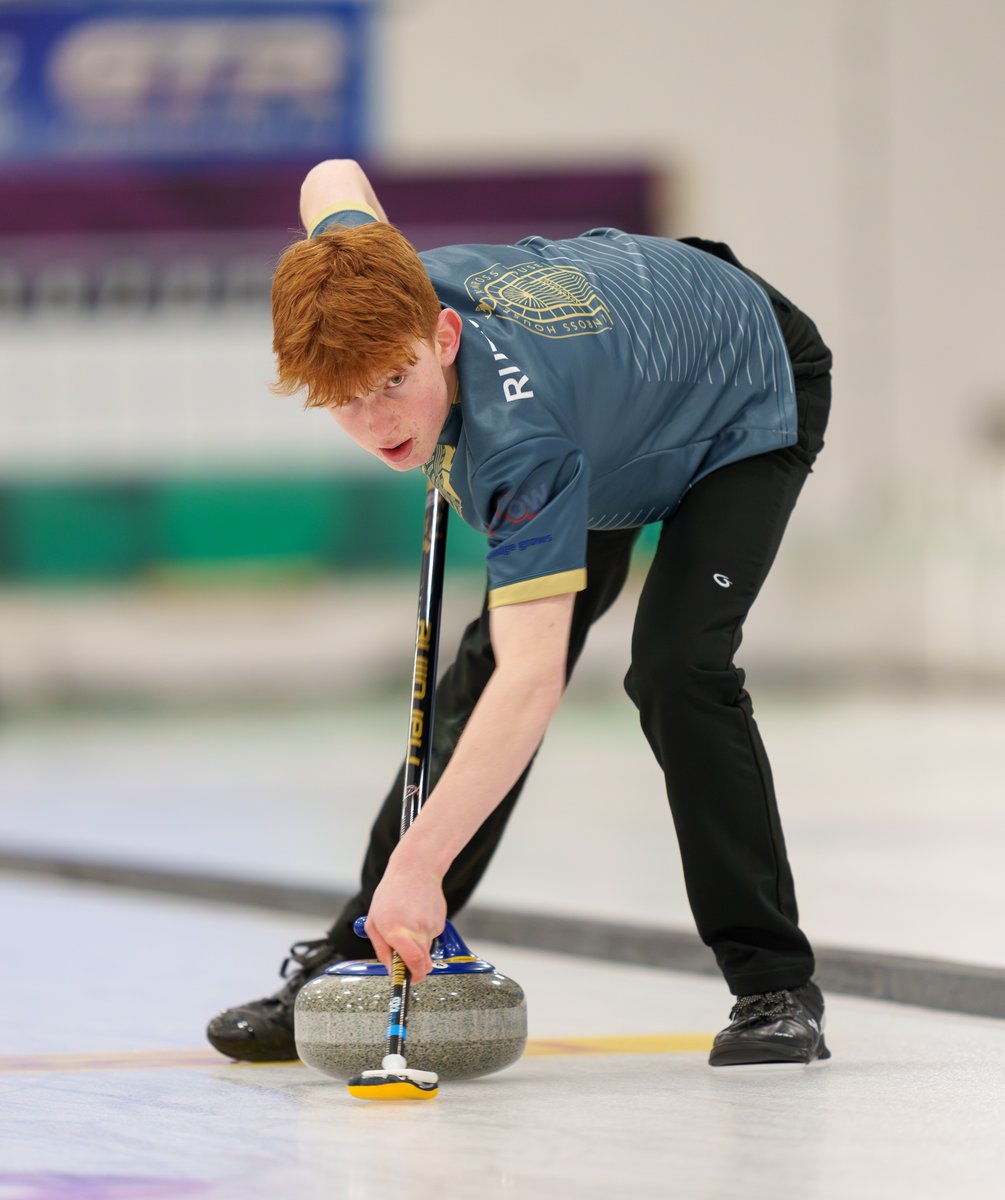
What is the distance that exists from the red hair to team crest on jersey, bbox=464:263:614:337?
0.15 m

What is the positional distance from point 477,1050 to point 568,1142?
0.33 metres

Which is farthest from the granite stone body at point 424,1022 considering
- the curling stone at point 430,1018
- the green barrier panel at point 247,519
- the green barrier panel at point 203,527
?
the green barrier panel at point 247,519

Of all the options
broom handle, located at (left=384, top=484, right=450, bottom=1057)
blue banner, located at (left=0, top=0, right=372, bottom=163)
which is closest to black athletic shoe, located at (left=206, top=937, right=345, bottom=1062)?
broom handle, located at (left=384, top=484, right=450, bottom=1057)

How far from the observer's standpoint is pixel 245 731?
9.66m

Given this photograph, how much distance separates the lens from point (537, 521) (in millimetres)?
2107

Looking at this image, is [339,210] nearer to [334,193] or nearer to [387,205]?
[334,193]

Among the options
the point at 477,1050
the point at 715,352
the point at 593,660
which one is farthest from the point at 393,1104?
the point at 593,660

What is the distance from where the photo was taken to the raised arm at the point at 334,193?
259cm

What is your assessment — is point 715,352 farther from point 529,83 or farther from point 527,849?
point 529,83

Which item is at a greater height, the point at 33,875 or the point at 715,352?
the point at 715,352

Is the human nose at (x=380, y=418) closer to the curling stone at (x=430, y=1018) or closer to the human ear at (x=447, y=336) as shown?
the human ear at (x=447, y=336)

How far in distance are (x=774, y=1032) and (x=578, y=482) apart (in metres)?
0.75

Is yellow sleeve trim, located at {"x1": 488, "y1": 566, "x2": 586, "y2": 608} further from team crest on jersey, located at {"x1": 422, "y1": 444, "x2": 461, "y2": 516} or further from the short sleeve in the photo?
team crest on jersey, located at {"x1": 422, "y1": 444, "x2": 461, "y2": 516}

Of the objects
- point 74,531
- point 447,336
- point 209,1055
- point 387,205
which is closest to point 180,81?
point 387,205
